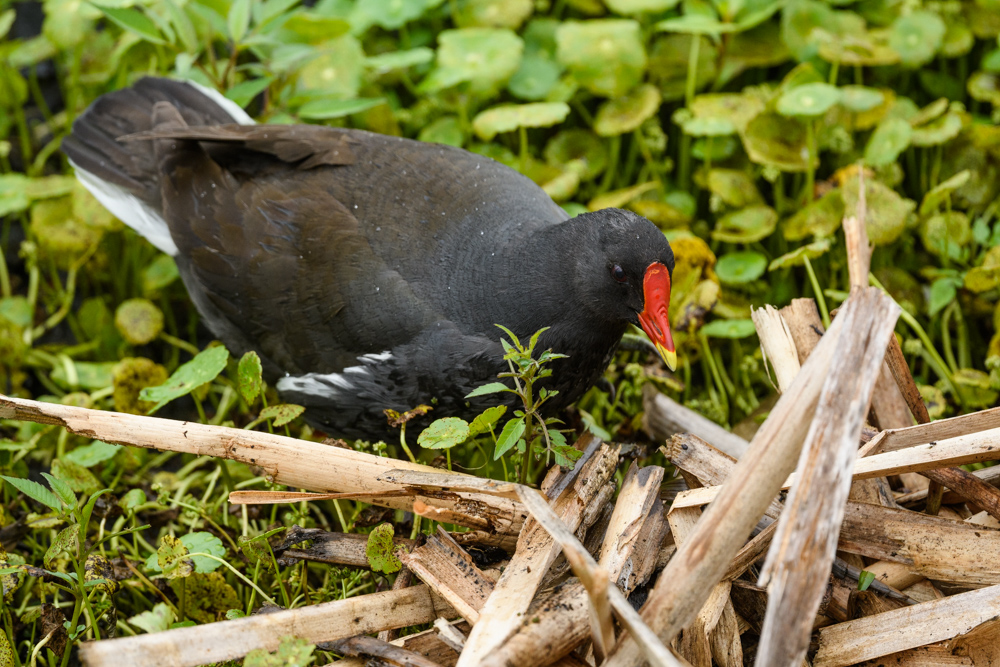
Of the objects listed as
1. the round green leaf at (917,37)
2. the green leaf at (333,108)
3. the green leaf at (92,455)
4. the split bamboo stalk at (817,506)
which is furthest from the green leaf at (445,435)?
the round green leaf at (917,37)

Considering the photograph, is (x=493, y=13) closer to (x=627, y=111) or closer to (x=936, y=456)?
(x=627, y=111)

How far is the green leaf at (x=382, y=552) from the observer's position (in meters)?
2.06

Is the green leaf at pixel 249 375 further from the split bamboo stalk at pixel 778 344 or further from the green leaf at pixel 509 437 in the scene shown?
the split bamboo stalk at pixel 778 344

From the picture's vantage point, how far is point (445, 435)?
1.98m

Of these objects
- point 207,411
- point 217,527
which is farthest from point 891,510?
point 207,411

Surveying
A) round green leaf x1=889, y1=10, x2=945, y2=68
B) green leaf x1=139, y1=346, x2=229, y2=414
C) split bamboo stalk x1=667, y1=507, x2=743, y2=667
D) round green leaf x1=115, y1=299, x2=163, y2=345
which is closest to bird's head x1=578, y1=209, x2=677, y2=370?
split bamboo stalk x1=667, y1=507, x2=743, y2=667

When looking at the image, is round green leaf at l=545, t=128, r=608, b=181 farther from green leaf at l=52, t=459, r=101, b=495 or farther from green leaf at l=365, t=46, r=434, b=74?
green leaf at l=52, t=459, r=101, b=495

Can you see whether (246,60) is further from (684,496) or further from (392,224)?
(684,496)

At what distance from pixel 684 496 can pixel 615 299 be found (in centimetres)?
57

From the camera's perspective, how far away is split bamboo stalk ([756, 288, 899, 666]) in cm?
143

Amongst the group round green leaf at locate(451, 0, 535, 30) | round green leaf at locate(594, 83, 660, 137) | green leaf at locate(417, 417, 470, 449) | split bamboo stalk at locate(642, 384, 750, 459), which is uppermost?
round green leaf at locate(451, 0, 535, 30)

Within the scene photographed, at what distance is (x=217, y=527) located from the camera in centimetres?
244

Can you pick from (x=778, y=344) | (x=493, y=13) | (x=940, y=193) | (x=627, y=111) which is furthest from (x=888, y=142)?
(x=493, y=13)

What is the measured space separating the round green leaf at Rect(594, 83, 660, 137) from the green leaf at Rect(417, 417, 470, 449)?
1.74 meters
